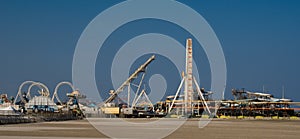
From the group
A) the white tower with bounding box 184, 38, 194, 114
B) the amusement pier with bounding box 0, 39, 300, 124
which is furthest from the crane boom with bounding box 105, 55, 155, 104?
the white tower with bounding box 184, 38, 194, 114

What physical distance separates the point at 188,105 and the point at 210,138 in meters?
88.5

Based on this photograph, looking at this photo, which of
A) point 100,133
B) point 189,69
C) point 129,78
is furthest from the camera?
point 129,78

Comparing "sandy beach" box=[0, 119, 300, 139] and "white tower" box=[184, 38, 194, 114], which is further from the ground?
"white tower" box=[184, 38, 194, 114]

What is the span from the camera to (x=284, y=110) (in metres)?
116

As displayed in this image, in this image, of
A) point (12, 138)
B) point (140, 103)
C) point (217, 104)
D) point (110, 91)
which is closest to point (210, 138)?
point (12, 138)

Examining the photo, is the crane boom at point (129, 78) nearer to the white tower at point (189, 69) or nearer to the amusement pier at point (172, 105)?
the amusement pier at point (172, 105)

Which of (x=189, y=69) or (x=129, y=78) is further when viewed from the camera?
(x=129, y=78)

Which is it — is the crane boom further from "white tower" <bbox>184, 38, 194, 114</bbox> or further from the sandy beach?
the sandy beach

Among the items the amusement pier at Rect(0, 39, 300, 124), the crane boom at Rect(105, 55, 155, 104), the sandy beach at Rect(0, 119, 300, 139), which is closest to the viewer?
the sandy beach at Rect(0, 119, 300, 139)

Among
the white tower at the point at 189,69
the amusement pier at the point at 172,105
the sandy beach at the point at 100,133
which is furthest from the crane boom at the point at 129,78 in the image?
the sandy beach at the point at 100,133

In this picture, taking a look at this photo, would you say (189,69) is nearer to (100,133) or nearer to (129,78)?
(129,78)

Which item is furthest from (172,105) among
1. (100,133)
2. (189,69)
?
(100,133)

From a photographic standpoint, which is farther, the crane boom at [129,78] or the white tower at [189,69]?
the crane boom at [129,78]

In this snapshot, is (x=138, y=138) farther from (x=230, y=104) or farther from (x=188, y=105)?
(x=230, y=104)
